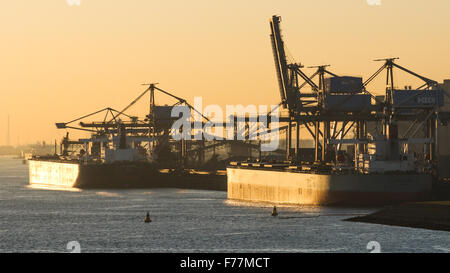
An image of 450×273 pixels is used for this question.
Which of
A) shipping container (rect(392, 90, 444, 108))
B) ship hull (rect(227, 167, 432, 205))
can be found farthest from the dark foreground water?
shipping container (rect(392, 90, 444, 108))

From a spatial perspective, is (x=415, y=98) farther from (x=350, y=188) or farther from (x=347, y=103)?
(x=350, y=188)

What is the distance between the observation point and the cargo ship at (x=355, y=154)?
352 ft

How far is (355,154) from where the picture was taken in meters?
116

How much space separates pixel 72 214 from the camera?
354 feet

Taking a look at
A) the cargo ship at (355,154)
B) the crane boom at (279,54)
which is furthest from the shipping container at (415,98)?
the crane boom at (279,54)

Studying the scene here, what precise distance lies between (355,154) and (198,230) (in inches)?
1391

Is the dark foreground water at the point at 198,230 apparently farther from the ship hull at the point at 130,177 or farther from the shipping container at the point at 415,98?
the ship hull at the point at 130,177

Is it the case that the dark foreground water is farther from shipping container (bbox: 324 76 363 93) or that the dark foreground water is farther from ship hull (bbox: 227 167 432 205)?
shipping container (bbox: 324 76 363 93)

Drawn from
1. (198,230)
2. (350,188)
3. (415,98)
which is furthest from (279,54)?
(198,230)

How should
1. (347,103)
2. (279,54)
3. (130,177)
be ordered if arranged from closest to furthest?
(347,103) < (279,54) < (130,177)

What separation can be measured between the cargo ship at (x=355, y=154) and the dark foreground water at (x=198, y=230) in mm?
4298

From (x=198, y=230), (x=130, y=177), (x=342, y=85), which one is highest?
(x=342, y=85)
